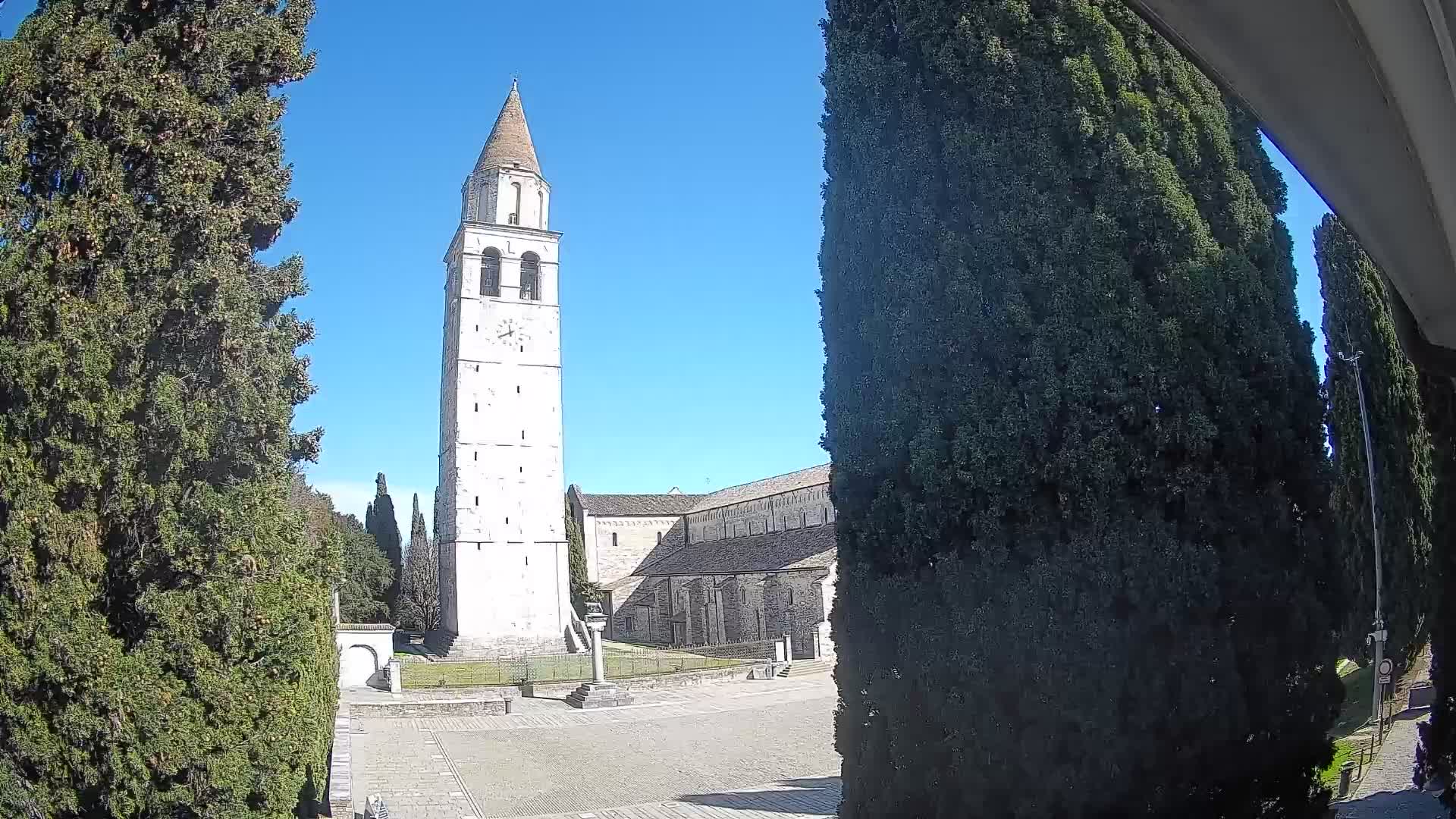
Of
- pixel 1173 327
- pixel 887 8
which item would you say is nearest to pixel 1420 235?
pixel 1173 327

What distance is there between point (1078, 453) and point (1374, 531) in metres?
11.1

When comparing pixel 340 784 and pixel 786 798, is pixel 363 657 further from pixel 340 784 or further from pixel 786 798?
pixel 786 798

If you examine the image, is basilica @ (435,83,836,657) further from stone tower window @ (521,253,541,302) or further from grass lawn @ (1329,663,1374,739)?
grass lawn @ (1329,663,1374,739)

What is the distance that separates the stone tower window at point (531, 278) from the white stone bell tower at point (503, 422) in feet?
0.16

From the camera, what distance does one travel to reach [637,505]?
2100 inches

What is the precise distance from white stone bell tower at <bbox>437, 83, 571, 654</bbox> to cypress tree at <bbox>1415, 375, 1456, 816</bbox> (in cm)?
3266

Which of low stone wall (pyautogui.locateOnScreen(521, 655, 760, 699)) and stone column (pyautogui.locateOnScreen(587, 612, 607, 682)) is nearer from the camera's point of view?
stone column (pyautogui.locateOnScreen(587, 612, 607, 682))

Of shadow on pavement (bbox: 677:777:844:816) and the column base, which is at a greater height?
shadow on pavement (bbox: 677:777:844:816)

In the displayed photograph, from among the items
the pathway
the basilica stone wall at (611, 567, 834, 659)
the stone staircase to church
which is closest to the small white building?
the stone staircase to church

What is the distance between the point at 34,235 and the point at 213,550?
7.03ft

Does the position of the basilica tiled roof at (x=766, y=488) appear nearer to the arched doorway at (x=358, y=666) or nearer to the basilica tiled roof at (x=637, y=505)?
the basilica tiled roof at (x=637, y=505)

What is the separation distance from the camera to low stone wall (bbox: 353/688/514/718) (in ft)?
69.6

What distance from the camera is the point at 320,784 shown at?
7.00 metres

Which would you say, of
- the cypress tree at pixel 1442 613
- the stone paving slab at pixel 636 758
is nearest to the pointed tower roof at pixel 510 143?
the stone paving slab at pixel 636 758
